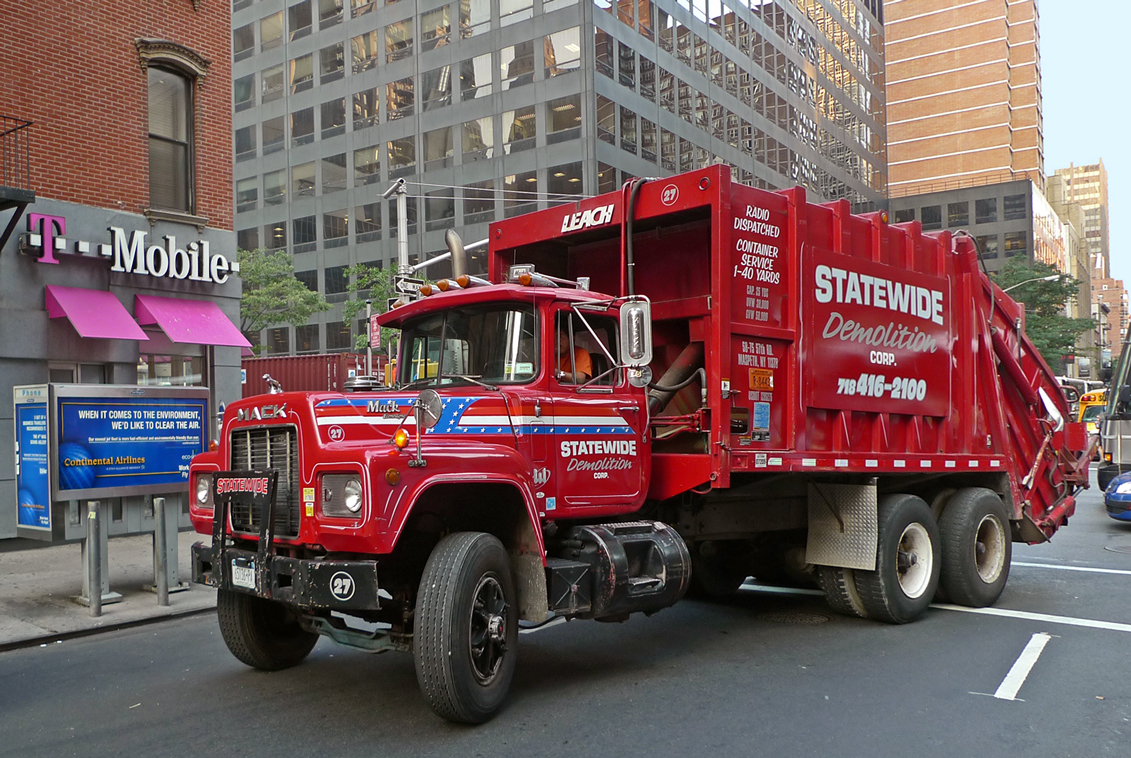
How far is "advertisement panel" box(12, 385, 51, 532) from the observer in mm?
8906

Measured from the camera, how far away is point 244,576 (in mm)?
5613

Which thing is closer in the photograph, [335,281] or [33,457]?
[33,457]

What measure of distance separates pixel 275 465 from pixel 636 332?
94.3 inches

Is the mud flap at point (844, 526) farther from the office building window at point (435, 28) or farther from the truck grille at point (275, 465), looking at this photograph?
the office building window at point (435, 28)

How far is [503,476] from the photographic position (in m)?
5.61

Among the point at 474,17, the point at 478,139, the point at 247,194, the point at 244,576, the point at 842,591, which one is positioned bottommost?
the point at 842,591

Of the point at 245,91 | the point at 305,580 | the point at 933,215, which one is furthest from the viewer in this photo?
the point at 933,215

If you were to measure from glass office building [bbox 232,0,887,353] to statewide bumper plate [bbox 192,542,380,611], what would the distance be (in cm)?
3395

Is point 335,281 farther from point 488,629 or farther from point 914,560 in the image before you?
point 488,629

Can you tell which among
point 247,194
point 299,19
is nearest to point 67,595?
point 299,19

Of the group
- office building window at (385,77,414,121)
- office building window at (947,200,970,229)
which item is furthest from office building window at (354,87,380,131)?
office building window at (947,200,970,229)

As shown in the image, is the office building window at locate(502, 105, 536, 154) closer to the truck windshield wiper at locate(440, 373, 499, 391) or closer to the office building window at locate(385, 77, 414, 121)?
the office building window at locate(385, 77, 414, 121)

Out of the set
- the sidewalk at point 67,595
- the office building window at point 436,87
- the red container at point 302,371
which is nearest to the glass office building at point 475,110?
the office building window at point 436,87

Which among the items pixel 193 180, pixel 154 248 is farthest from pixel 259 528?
pixel 193 180
